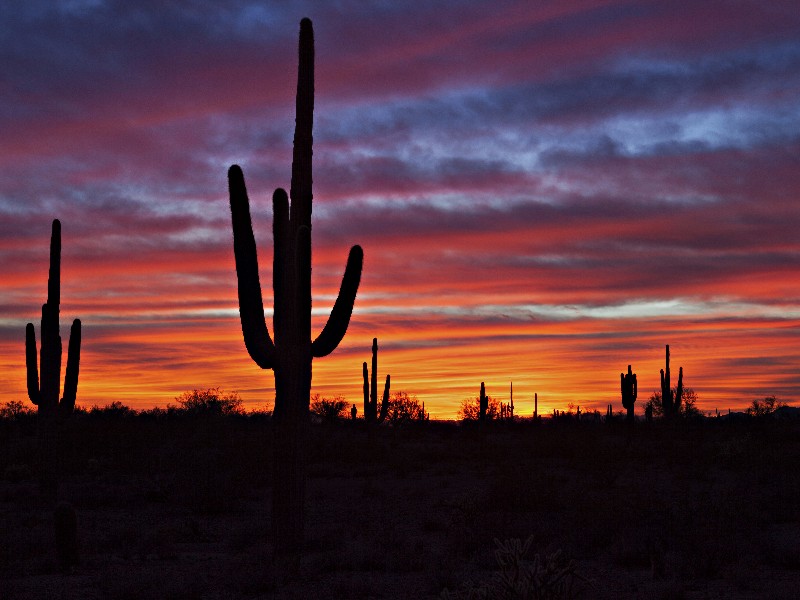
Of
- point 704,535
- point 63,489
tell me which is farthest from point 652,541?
point 63,489

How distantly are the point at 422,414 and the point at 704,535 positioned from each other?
1946 inches

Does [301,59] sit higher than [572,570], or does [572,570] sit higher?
[301,59]

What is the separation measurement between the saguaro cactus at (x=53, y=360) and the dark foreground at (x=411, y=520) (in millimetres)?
2231

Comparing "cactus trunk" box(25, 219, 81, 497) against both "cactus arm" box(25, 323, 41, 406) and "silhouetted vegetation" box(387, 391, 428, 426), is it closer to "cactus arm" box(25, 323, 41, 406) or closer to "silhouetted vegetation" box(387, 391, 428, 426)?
"cactus arm" box(25, 323, 41, 406)

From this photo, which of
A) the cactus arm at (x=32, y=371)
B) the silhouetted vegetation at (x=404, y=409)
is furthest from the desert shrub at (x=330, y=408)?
the cactus arm at (x=32, y=371)

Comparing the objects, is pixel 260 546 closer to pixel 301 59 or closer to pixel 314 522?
pixel 314 522

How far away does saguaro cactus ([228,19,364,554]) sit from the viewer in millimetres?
12062

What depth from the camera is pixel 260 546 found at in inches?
541

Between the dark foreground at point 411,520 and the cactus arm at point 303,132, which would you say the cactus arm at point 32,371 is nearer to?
the dark foreground at point 411,520

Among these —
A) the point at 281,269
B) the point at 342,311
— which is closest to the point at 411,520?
the point at 342,311

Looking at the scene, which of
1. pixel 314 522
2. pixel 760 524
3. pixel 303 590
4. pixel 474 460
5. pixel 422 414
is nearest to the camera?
pixel 303 590

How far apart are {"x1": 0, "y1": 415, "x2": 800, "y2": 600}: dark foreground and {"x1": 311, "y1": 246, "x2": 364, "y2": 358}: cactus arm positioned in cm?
297

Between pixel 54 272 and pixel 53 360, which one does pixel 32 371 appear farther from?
pixel 54 272

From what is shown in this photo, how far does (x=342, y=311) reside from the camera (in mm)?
12727
